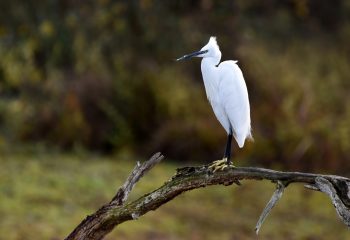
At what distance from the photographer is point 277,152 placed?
1070 cm

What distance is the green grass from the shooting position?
7898 mm

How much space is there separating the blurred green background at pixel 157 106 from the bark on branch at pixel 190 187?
365cm

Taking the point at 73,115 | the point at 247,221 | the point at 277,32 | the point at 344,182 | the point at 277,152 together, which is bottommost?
the point at 344,182

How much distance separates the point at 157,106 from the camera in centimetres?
1125

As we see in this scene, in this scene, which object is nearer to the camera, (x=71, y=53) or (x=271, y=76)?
(x=71, y=53)

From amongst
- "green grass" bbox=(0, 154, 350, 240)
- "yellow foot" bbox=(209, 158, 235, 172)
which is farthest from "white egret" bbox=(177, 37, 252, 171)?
"green grass" bbox=(0, 154, 350, 240)

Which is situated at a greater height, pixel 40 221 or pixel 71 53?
pixel 71 53

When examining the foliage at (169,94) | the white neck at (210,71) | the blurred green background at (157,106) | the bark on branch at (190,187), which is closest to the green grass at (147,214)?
the blurred green background at (157,106)

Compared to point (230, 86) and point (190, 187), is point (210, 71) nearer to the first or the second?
point (230, 86)

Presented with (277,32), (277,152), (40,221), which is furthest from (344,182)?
(277,32)

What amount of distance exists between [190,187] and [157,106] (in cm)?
738

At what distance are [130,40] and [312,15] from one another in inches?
146

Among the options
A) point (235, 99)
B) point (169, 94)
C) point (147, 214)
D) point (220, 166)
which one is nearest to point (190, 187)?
point (220, 166)

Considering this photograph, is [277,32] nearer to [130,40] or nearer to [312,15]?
[312,15]
